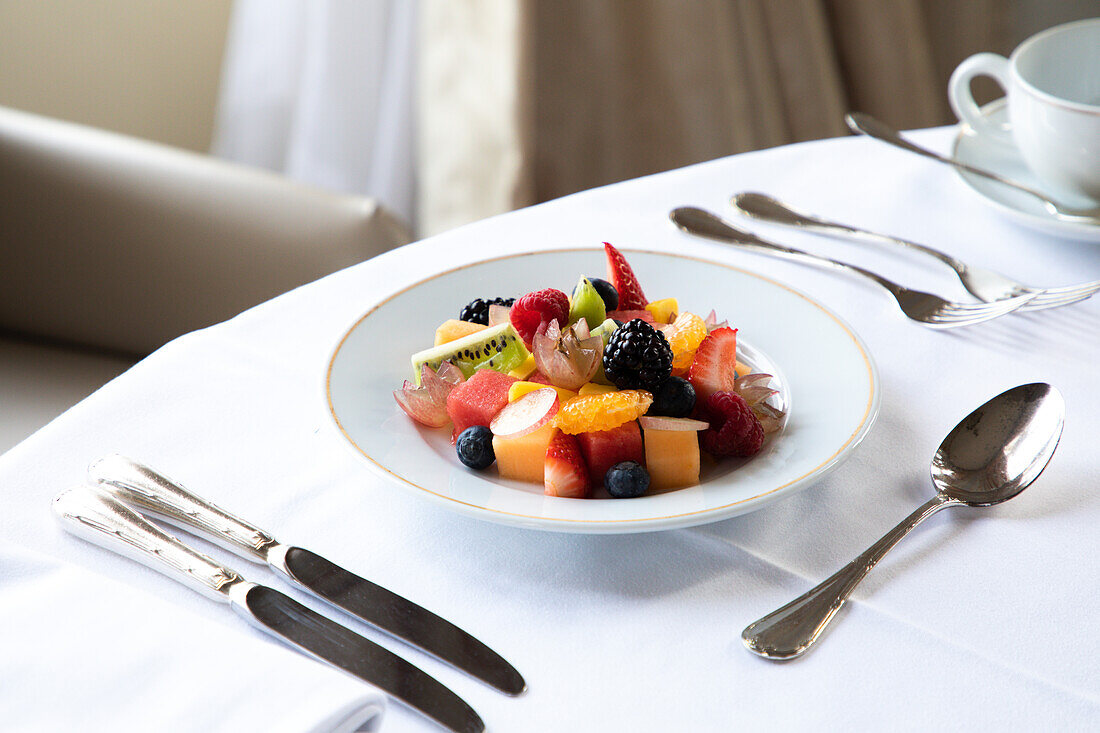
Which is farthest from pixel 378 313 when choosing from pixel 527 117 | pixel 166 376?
pixel 527 117

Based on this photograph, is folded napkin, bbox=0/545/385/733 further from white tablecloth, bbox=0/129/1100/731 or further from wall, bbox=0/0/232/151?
wall, bbox=0/0/232/151

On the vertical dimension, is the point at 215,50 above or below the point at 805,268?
above

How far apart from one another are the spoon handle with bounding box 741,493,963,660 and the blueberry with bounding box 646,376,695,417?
0.15m

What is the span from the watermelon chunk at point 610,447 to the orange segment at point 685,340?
82 mm

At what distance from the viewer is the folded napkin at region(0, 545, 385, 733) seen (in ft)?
1.52

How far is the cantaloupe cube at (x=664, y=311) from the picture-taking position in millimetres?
781

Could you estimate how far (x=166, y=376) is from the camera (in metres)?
0.78

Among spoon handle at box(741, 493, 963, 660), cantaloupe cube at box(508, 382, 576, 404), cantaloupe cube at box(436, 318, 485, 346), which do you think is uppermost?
cantaloupe cube at box(436, 318, 485, 346)

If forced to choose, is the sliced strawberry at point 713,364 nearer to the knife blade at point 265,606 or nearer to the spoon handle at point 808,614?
the spoon handle at point 808,614

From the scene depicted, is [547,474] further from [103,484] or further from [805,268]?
[805,268]

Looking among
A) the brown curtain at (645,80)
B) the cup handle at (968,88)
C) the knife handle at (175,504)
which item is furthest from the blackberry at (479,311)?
the brown curtain at (645,80)

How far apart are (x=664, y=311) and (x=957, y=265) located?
0.34 metres

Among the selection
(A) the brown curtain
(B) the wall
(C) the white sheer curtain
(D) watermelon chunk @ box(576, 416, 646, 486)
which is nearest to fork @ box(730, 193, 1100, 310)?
(D) watermelon chunk @ box(576, 416, 646, 486)

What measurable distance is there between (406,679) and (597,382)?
0.89 feet
